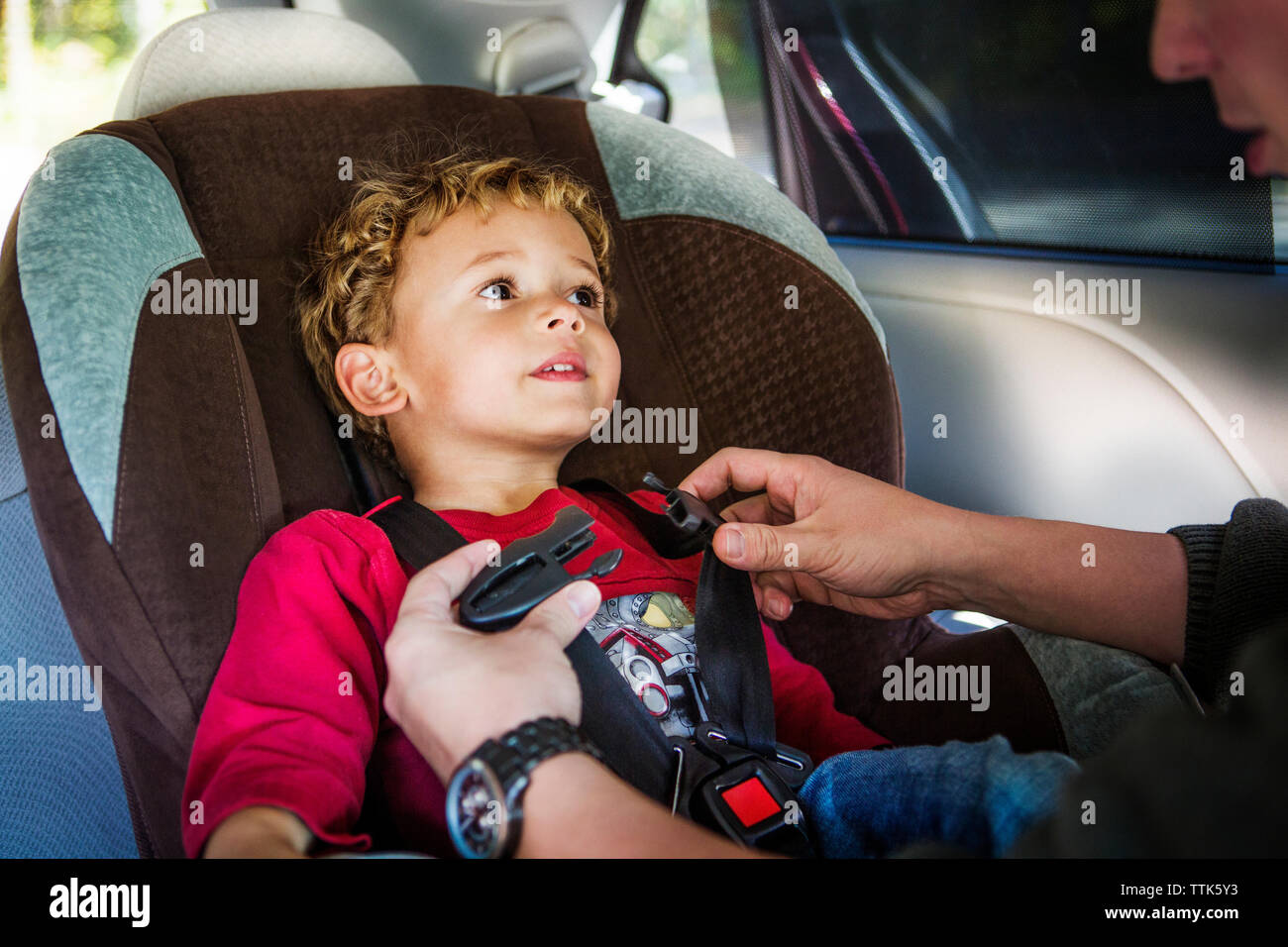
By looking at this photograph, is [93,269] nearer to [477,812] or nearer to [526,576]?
[526,576]

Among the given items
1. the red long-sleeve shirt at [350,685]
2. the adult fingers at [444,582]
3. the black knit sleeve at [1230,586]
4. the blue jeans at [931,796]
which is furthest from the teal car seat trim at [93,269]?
the black knit sleeve at [1230,586]

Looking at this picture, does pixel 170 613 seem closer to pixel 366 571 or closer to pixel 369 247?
pixel 366 571

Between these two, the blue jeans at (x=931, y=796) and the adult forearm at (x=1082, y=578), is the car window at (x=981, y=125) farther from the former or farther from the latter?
the blue jeans at (x=931, y=796)

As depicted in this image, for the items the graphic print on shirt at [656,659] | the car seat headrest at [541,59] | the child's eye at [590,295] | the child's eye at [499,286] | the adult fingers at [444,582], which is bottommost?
the graphic print on shirt at [656,659]

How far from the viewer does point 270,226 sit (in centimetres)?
112

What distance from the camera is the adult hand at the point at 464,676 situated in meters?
0.61

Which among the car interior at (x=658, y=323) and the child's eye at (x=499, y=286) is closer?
the car interior at (x=658, y=323)

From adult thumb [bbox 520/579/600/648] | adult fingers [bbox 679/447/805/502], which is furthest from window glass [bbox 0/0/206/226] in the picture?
adult thumb [bbox 520/579/600/648]

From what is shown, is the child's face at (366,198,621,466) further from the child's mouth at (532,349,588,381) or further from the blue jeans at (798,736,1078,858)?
the blue jeans at (798,736,1078,858)

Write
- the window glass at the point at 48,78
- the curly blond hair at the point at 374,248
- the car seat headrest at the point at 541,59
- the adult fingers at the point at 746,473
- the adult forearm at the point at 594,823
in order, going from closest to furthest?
the adult forearm at the point at 594,823 < the adult fingers at the point at 746,473 < the curly blond hair at the point at 374,248 < the window glass at the point at 48,78 < the car seat headrest at the point at 541,59

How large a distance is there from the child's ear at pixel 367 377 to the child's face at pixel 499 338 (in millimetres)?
10

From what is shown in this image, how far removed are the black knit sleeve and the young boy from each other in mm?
337

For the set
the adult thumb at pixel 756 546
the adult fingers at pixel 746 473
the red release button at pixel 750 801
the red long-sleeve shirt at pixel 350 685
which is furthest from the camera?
the adult fingers at pixel 746 473

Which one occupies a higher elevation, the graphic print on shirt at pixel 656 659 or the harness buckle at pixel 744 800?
the graphic print on shirt at pixel 656 659
